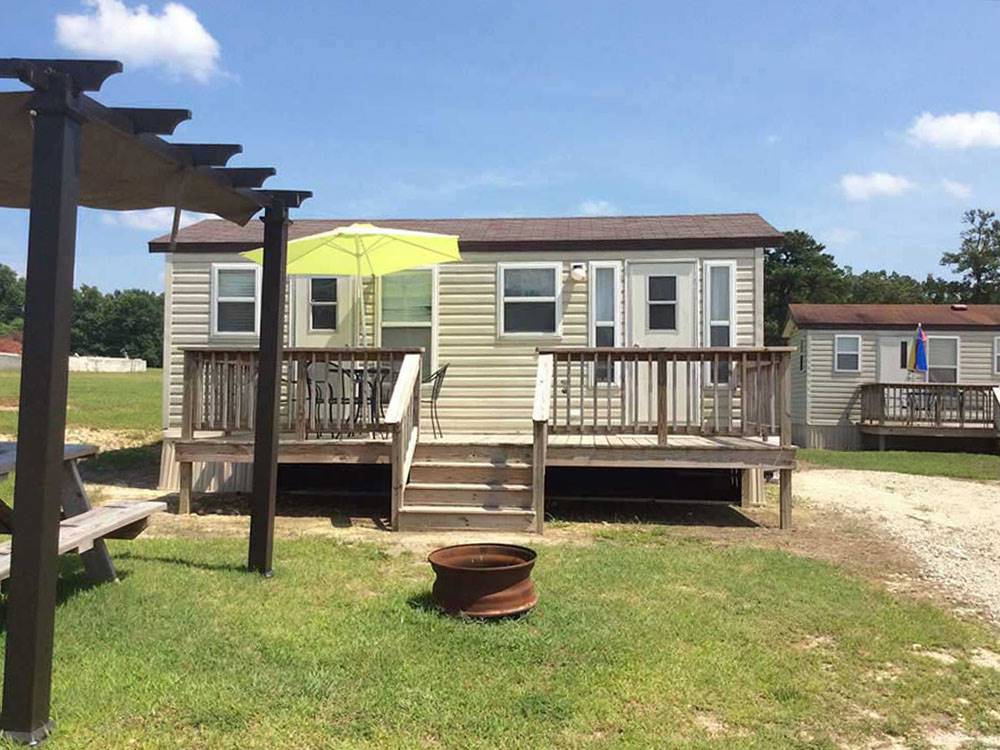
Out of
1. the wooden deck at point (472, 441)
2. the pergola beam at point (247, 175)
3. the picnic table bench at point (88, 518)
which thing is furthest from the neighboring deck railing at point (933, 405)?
the picnic table bench at point (88, 518)

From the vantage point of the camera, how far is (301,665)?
3.42 meters

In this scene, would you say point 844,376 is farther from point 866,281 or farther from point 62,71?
point 866,281

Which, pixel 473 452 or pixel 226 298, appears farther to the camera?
pixel 226 298

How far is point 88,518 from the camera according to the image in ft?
13.8

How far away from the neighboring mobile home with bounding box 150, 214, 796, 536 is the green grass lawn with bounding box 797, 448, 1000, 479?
582cm

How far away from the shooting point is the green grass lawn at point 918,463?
12.9 meters

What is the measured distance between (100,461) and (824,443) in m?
16.0

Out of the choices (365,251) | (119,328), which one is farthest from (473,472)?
(119,328)

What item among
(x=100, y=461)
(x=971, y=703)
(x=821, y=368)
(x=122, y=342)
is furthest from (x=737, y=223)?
(x=122, y=342)

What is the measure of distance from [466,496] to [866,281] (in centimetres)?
4541

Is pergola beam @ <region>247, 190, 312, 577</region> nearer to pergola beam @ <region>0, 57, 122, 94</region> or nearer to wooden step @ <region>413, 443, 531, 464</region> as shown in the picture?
pergola beam @ <region>0, 57, 122, 94</region>

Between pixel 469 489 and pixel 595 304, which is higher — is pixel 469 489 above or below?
below

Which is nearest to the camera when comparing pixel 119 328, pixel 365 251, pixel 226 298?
pixel 365 251

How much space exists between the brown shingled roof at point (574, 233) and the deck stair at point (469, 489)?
117 inches
